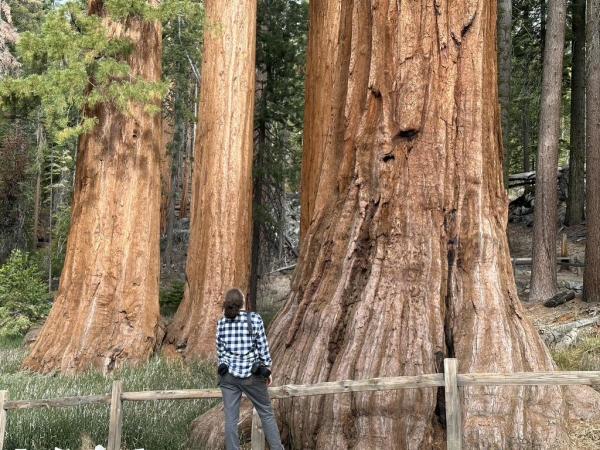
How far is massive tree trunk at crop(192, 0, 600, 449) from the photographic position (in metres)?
5.99

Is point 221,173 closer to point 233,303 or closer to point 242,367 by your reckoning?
point 233,303

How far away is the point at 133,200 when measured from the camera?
12164mm

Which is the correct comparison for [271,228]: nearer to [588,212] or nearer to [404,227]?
[588,212]

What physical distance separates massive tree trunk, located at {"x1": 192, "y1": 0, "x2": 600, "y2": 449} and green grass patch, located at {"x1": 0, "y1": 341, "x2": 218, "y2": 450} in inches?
22.4

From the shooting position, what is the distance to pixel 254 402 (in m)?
5.92

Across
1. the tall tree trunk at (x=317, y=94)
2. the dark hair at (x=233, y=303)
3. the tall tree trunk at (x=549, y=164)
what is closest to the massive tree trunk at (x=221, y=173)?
the tall tree trunk at (x=317, y=94)

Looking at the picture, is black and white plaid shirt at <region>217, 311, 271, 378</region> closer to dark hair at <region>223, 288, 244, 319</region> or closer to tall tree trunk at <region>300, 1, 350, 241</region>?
dark hair at <region>223, 288, 244, 319</region>

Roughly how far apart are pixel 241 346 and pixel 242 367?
0.17 metres

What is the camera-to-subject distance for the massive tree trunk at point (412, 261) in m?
5.99

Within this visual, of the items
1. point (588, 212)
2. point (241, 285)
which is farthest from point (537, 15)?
point (241, 285)

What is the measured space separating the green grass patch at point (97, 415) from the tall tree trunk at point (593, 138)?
9206mm

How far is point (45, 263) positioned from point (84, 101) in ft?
58.8

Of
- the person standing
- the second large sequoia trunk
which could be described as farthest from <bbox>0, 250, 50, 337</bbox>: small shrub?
the person standing

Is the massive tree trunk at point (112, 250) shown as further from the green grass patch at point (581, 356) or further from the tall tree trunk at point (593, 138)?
the tall tree trunk at point (593, 138)
